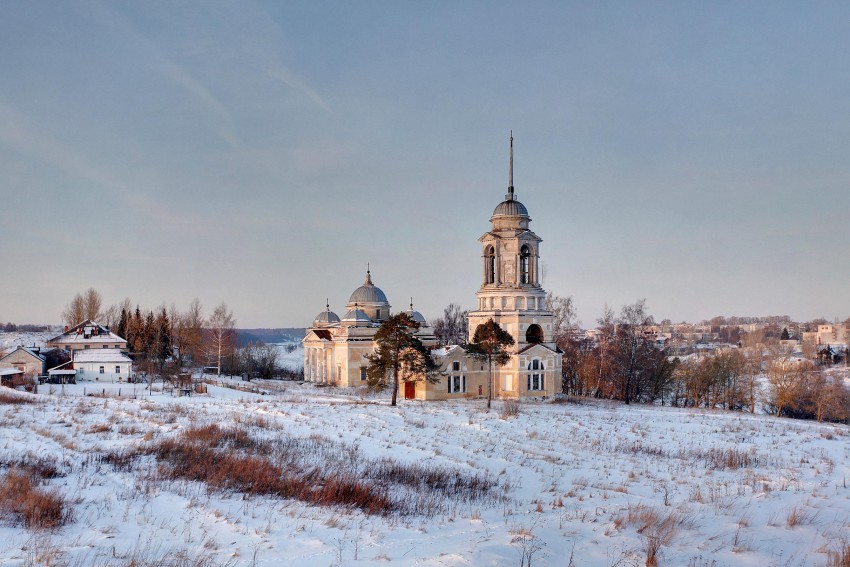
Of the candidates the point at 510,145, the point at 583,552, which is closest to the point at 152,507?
the point at 583,552

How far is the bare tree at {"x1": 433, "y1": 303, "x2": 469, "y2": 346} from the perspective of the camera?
78.4 metres

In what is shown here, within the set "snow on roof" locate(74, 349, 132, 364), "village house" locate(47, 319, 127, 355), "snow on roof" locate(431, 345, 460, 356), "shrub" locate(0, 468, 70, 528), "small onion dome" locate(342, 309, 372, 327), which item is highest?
"small onion dome" locate(342, 309, 372, 327)

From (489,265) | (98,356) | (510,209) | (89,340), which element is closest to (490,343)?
(489,265)

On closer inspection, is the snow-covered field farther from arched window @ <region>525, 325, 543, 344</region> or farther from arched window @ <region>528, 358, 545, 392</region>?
arched window @ <region>525, 325, 543, 344</region>

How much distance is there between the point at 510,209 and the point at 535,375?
12.6 meters

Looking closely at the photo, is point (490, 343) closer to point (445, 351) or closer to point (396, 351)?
point (445, 351)

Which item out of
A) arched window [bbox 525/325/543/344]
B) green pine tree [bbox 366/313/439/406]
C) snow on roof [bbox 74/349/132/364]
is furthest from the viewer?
snow on roof [bbox 74/349/132/364]

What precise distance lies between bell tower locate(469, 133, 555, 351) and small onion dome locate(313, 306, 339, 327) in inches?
953

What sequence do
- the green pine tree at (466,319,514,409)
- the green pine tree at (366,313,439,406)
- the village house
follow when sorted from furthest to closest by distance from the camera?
the village house < the green pine tree at (466,319,514,409) < the green pine tree at (366,313,439,406)

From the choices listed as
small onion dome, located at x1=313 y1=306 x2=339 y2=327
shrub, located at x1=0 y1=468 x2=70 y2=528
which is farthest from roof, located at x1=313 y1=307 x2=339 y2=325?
shrub, located at x1=0 y1=468 x2=70 y2=528

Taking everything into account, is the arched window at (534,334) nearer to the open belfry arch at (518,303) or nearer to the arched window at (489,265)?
the open belfry arch at (518,303)

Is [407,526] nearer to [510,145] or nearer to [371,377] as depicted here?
[371,377]

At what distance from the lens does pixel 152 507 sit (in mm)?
9953

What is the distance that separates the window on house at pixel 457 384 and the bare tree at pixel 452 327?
30.6m
